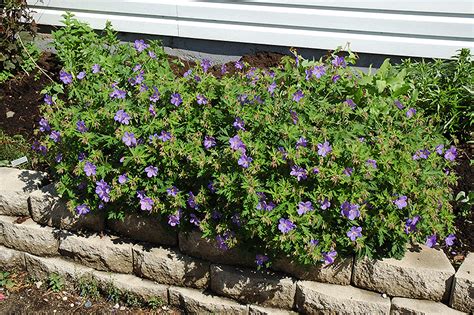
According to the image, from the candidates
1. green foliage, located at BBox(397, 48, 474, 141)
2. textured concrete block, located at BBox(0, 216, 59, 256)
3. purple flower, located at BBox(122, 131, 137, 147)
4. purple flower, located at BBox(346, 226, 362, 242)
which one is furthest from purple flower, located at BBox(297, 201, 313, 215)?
textured concrete block, located at BBox(0, 216, 59, 256)

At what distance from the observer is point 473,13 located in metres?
4.42

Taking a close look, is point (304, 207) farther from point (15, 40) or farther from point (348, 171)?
point (15, 40)

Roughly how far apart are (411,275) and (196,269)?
3.82 feet

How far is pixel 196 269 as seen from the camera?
3.61 metres

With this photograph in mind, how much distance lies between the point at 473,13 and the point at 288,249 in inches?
93.3

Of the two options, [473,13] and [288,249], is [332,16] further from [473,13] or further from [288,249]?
[288,249]

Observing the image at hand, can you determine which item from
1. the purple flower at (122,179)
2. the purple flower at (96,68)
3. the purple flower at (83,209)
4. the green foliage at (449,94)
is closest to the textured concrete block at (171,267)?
the purple flower at (83,209)

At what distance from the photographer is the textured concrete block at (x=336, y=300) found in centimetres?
328

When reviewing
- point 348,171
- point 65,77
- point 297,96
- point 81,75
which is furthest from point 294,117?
point 65,77

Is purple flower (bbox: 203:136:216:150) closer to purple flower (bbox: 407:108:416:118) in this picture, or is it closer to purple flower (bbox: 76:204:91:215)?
purple flower (bbox: 76:204:91:215)

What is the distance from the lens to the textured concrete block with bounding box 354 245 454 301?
321cm

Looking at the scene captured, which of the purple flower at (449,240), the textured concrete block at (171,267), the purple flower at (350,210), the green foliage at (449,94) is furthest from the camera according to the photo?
the green foliage at (449,94)

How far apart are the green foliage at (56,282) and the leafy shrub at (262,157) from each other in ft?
1.76

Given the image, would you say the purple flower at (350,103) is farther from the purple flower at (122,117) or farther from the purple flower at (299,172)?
the purple flower at (122,117)
